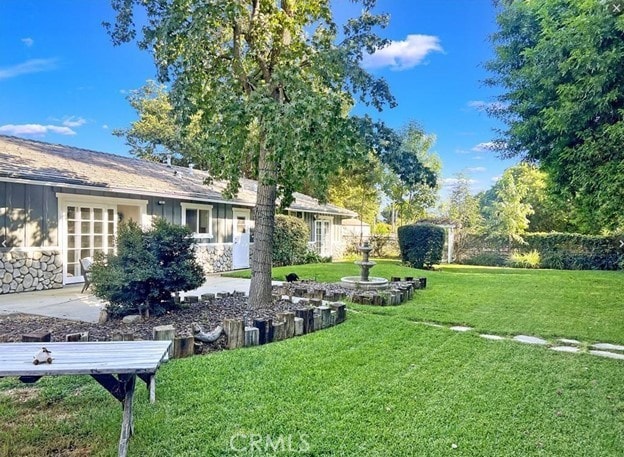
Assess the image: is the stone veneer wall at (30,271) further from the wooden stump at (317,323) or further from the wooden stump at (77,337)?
the wooden stump at (317,323)

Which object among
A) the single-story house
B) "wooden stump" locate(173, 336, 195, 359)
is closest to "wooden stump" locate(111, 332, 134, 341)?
"wooden stump" locate(173, 336, 195, 359)

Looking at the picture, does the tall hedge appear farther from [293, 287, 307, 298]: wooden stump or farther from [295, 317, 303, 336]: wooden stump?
[295, 317, 303, 336]: wooden stump

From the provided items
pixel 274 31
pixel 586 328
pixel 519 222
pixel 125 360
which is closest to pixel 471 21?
pixel 274 31

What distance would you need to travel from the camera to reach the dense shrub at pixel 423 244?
1709 centimetres

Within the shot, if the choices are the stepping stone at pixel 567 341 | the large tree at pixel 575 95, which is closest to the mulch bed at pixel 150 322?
the stepping stone at pixel 567 341

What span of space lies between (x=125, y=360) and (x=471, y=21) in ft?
47.4

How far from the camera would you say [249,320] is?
596 cm

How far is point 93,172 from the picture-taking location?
37.4ft

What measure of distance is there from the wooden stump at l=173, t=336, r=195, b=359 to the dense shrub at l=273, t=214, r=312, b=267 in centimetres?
1098

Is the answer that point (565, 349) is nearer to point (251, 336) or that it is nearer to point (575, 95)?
point (575, 95)

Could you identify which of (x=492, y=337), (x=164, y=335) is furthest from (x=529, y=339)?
(x=164, y=335)

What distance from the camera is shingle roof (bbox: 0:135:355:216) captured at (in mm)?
9570

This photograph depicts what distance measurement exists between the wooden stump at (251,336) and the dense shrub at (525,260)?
18954 mm

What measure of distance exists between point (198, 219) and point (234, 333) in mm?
9879
